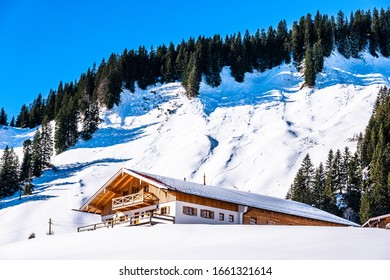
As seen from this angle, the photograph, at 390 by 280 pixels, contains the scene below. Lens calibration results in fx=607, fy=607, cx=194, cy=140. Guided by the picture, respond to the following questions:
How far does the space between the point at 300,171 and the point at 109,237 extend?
141ft

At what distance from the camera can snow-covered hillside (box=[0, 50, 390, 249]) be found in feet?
247

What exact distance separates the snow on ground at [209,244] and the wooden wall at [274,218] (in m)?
8.80

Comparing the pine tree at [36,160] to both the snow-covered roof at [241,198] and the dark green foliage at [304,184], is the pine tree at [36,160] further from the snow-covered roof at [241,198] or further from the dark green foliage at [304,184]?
the snow-covered roof at [241,198]

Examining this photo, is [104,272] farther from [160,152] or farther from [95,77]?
[95,77]

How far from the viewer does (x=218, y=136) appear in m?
91.1

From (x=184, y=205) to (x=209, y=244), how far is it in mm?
12343

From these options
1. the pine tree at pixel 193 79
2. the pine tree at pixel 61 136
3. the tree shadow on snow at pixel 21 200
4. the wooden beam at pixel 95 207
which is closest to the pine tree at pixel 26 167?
the pine tree at pixel 61 136

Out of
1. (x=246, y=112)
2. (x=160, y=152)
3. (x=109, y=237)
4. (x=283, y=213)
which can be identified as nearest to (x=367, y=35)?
(x=246, y=112)

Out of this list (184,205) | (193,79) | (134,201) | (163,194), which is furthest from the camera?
(193,79)

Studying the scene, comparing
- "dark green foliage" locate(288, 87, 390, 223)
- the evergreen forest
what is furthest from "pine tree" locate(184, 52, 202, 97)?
"dark green foliage" locate(288, 87, 390, 223)

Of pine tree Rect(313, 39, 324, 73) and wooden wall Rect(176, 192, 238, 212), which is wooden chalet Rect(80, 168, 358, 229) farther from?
pine tree Rect(313, 39, 324, 73)

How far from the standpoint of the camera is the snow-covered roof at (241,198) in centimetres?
4025

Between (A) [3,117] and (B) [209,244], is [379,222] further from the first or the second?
(A) [3,117]

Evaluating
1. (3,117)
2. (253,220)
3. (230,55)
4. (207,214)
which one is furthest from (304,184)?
(3,117)
